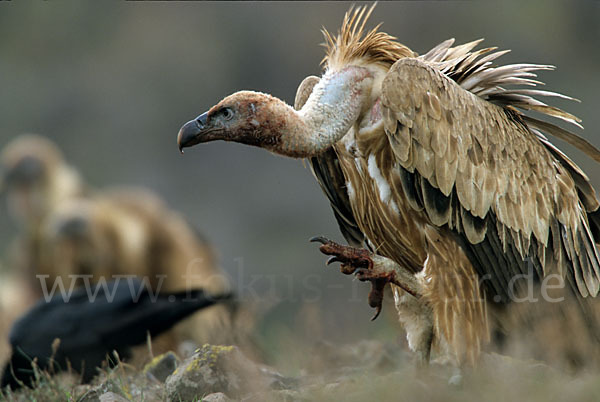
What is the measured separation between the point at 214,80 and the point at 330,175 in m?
12.3

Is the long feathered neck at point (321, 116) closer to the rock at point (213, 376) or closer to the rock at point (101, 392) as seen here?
the rock at point (213, 376)

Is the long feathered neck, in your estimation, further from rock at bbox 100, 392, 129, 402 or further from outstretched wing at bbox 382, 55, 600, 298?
rock at bbox 100, 392, 129, 402

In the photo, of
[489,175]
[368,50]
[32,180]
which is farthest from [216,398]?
[32,180]

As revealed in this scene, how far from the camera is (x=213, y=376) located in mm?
3791

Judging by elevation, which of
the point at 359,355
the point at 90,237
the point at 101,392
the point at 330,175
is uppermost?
the point at 330,175

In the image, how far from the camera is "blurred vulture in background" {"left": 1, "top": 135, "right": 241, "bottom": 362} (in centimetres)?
838

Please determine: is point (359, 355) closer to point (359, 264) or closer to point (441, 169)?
point (359, 264)

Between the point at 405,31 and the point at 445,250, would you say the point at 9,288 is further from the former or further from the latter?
the point at 405,31

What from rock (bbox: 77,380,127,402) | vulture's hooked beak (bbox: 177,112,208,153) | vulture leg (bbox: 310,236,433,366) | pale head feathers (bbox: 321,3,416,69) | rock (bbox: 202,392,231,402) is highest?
pale head feathers (bbox: 321,3,416,69)

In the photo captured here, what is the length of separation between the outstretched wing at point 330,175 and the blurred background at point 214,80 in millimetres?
6907

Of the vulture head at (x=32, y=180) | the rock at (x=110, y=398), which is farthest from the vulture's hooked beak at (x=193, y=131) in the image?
the vulture head at (x=32, y=180)

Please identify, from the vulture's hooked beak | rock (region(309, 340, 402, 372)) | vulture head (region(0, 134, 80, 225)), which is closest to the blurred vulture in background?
vulture head (region(0, 134, 80, 225))

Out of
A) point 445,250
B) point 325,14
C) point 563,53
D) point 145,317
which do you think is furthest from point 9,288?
point 563,53

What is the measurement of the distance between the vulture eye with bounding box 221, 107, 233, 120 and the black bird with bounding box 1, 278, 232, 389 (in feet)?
6.61
